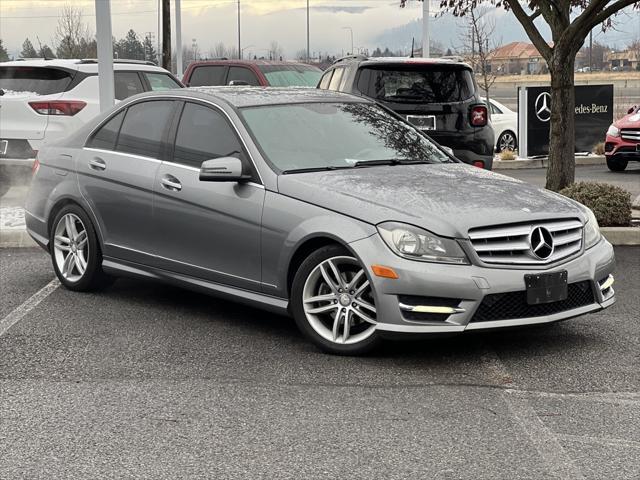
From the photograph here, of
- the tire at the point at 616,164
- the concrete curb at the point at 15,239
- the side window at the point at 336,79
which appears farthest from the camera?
the tire at the point at 616,164

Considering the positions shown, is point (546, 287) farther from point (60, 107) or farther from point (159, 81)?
point (159, 81)

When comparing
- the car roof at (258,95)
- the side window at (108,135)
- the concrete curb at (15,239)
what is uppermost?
the car roof at (258,95)

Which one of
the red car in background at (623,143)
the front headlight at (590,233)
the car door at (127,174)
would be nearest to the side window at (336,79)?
the car door at (127,174)

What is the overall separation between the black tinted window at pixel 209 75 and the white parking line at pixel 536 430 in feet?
46.5

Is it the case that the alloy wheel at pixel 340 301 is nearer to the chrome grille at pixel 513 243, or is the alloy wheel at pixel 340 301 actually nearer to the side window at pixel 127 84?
the chrome grille at pixel 513 243

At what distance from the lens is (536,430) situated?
5.10 m

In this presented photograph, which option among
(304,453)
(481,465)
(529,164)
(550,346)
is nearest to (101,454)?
(304,453)

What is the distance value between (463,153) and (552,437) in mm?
7658

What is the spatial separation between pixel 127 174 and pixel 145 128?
1.23ft

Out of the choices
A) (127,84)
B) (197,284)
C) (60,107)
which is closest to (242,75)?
(127,84)

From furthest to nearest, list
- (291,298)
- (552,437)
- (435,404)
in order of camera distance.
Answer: (291,298) < (435,404) < (552,437)

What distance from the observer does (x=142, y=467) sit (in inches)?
182

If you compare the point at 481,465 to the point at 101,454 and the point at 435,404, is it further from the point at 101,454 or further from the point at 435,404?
the point at 101,454

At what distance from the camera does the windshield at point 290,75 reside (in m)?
19.3
